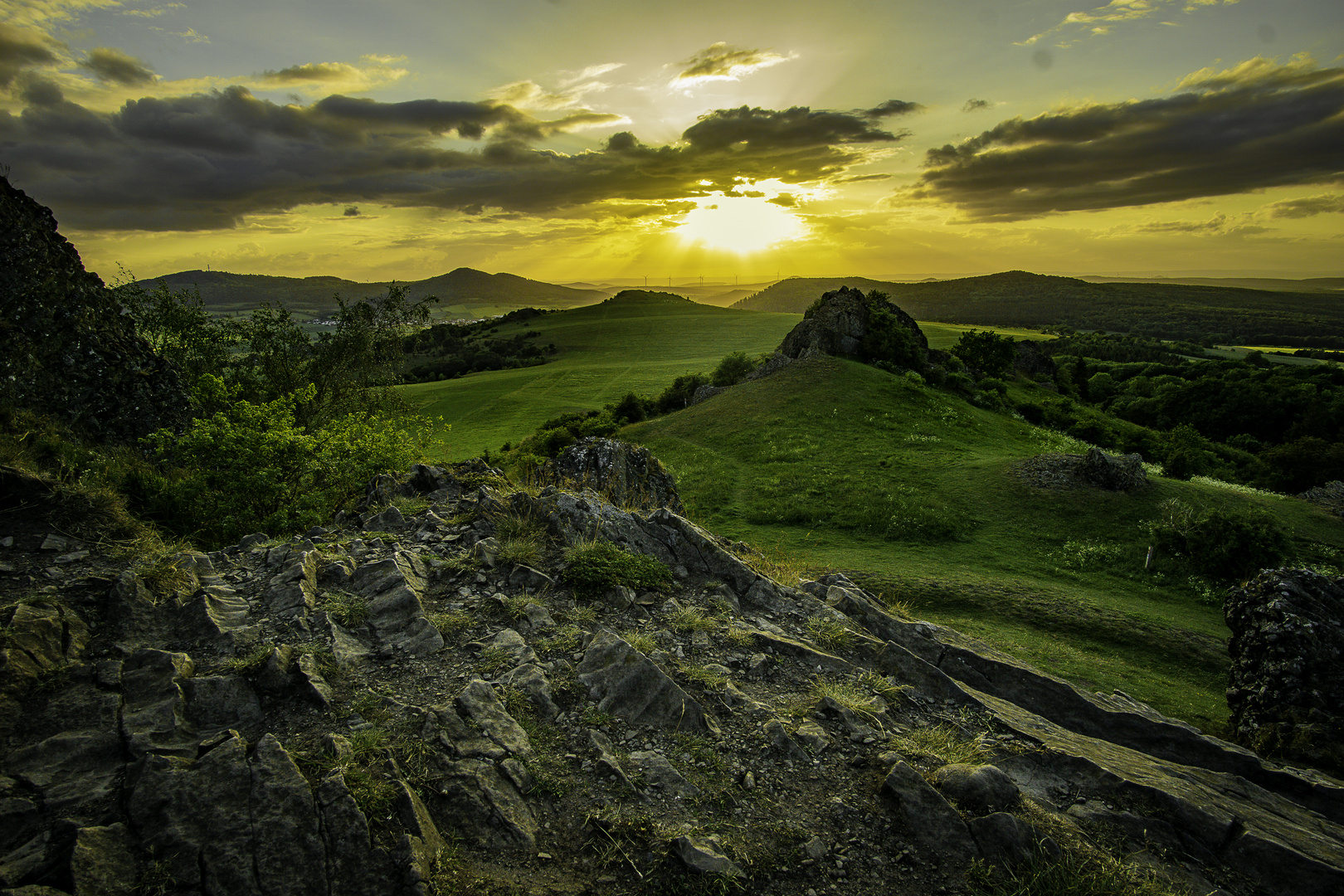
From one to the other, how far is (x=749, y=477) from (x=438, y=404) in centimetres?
6844

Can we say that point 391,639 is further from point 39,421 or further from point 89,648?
point 39,421

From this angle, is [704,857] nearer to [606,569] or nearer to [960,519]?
[606,569]

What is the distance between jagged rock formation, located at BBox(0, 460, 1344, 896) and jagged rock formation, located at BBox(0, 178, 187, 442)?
13.1 meters

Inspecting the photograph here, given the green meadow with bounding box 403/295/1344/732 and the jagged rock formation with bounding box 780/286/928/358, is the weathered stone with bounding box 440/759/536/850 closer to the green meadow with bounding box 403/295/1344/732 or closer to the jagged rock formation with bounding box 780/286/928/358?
the green meadow with bounding box 403/295/1344/732

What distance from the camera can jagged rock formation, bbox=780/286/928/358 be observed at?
5766 cm

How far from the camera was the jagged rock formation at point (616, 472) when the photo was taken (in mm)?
20219

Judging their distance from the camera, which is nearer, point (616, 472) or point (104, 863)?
point (104, 863)

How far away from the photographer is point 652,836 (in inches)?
208

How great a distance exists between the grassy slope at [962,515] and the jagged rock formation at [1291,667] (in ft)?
5.62

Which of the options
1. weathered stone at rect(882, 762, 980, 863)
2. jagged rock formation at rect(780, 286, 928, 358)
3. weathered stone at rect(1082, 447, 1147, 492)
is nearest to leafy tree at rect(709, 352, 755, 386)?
jagged rock formation at rect(780, 286, 928, 358)

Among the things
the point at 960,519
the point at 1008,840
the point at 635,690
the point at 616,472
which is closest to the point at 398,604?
the point at 635,690

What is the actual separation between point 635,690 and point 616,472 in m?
14.1

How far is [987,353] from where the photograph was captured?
75125mm

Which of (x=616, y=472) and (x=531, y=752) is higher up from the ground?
(x=616, y=472)
